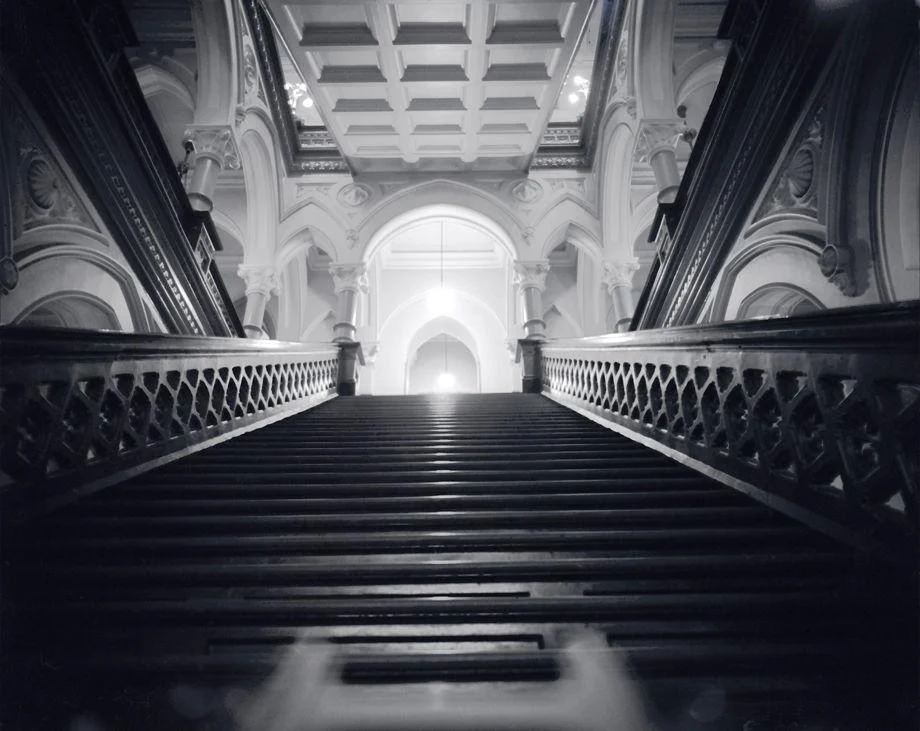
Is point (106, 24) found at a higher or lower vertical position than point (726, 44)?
lower

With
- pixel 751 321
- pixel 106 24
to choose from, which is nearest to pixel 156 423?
pixel 751 321

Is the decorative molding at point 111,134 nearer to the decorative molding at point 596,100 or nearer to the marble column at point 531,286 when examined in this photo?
the marble column at point 531,286

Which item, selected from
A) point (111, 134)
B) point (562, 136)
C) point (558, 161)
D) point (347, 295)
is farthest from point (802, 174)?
point (347, 295)

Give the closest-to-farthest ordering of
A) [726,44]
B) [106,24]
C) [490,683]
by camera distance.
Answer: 1. [490,683]
2. [106,24]
3. [726,44]

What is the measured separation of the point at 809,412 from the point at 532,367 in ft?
17.6

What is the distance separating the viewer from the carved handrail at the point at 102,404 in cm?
156

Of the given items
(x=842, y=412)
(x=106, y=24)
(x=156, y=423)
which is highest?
(x=106, y=24)

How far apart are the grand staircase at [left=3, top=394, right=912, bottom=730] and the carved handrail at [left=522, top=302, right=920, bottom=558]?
112 mm

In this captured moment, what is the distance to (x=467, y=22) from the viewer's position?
599cm

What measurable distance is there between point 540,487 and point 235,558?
1.15 m

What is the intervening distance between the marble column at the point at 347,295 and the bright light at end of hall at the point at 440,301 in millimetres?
4791

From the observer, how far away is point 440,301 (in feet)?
45.4

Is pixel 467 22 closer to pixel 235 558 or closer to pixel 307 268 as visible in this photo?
pixel 235 558

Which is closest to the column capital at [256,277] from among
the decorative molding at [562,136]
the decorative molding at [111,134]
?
the decorative molding at [111,134]
